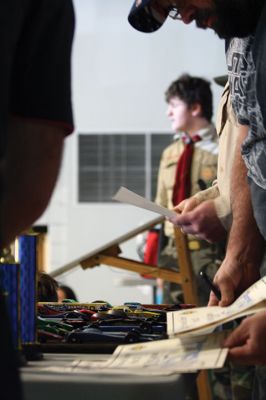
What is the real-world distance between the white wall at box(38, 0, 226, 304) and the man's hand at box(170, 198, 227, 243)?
491 cm

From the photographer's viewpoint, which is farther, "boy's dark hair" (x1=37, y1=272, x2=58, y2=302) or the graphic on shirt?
"boy's dark hair" (x1=37, y1=272, x2=58, y2=302)

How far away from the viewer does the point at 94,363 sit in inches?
53.6

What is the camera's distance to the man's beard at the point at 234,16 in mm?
1801

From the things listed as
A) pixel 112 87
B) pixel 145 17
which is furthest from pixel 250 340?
pixel 112 87

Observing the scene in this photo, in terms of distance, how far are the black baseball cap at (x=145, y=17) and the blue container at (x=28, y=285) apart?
0.67m

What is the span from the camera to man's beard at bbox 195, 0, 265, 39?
70.9 inches

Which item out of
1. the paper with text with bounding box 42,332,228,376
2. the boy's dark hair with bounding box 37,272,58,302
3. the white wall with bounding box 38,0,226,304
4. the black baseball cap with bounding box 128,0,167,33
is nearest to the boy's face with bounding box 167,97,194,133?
the white wall with bounding box 38,0,226,304

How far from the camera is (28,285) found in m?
1.59

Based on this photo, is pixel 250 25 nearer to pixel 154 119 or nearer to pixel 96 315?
pixel 96 315

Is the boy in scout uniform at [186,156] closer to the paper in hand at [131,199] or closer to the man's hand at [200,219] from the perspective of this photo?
the man's hand at [200,219]

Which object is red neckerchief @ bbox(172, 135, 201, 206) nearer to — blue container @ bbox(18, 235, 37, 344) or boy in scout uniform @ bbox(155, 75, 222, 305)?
boy in scout uniform @ bbox(155, 75, 222, 305)

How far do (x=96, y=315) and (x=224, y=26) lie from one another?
613 millimetres

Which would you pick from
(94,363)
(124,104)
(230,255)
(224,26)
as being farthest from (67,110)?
(124,104)

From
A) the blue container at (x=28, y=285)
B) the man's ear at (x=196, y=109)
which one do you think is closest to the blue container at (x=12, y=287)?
the blue container at (x=28, y=285)
